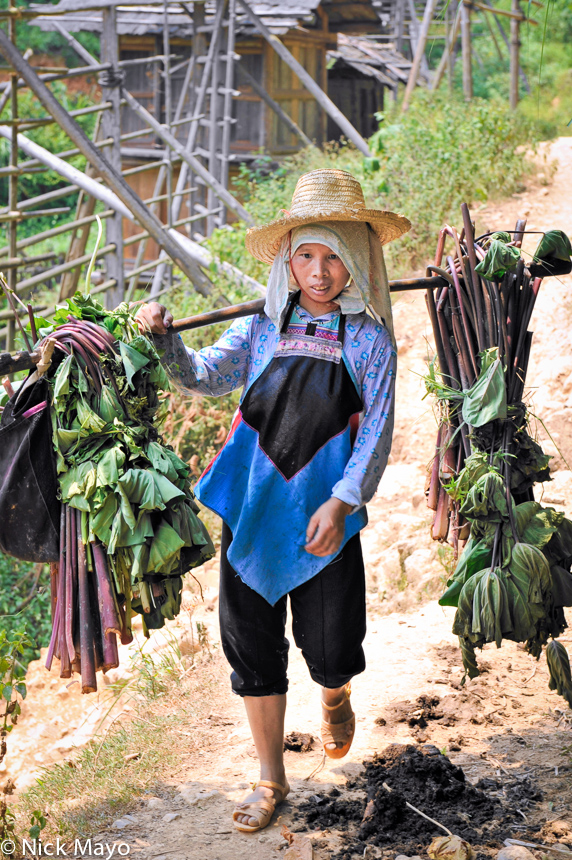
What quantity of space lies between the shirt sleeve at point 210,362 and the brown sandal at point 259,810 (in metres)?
1.29

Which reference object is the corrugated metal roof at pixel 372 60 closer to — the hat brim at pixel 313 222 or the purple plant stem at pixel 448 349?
the purple plant stem at pixel 448 349

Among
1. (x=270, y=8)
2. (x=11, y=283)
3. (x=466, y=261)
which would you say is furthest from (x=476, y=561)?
(x=270, y=8)

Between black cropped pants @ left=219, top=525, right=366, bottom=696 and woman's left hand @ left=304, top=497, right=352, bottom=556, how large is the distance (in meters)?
0.24

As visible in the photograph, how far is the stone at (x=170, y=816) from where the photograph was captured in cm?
268

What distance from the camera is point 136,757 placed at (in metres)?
3.24

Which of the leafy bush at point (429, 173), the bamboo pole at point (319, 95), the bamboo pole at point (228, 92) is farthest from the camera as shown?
the bamboo pole at point (228, 92)

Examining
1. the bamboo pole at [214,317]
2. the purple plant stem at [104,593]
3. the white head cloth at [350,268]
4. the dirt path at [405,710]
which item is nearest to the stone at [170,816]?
the dirt path at [405,710]

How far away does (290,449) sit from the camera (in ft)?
7.94

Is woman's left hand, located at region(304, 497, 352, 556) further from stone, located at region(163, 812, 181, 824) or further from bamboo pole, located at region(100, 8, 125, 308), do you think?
bamboo pole, located at region(100, 8, 125, 308)

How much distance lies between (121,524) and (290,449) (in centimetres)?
56

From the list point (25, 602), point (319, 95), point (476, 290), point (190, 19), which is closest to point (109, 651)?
point (476, 290)

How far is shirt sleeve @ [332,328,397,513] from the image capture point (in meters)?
2.24

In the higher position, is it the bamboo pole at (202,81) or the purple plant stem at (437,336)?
the bamboo pole at (202,81)

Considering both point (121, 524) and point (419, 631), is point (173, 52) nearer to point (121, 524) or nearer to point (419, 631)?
point (419, 631)
